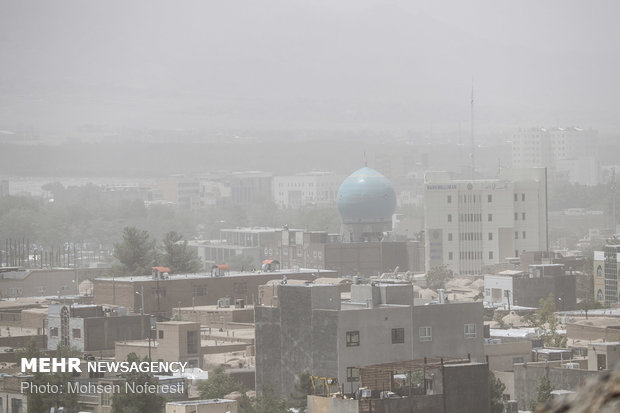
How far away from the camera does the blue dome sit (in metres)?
81.1

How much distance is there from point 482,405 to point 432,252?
5931 centimetres

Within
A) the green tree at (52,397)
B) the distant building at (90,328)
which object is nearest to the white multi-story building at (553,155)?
the distant building at (90,328)

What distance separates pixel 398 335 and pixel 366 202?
55.5m

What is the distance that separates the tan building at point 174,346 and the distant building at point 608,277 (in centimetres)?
2464

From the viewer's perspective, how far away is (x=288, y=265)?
7925 centimetres

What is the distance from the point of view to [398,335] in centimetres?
2603

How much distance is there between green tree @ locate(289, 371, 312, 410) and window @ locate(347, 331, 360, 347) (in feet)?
3.75

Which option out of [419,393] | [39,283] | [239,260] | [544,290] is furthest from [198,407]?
[239,260]

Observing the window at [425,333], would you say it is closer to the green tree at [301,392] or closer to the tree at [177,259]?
the green tree at [301,392]

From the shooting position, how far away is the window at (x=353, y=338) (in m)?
25.3

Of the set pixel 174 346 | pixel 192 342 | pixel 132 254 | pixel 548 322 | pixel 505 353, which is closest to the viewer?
pixel 505 353

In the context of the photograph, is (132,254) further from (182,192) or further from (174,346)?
(182,192)

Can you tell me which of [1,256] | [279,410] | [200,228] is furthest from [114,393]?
[200,228]

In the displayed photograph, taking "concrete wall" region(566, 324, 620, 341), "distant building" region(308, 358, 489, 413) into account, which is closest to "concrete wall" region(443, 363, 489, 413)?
"distant building" region(308, 358, 489, 413)
